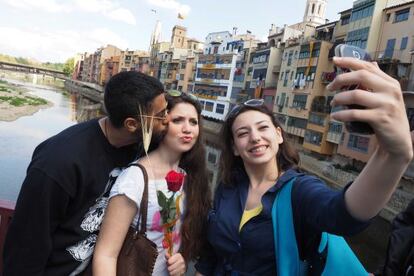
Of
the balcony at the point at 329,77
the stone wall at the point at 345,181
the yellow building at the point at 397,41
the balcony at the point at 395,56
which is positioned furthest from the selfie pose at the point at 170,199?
the balcony at the point at 395,56

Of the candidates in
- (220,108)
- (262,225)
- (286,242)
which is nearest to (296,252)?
(286,242)

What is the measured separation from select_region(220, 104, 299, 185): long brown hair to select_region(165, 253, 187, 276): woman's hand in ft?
1.54

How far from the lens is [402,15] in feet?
66.3

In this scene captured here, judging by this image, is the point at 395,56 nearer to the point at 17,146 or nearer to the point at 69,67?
the point at 17,146

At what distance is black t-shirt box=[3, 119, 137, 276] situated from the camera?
5.40ft

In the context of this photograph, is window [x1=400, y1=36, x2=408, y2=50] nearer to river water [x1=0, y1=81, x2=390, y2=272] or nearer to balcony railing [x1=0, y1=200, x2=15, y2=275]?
river water [x1=0, y1=81, x2=390, y2=272]

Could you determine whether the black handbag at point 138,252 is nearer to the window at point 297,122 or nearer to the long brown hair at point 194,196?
the long brown hair at point 194,196

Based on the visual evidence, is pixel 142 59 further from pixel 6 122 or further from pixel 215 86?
pixel 6 122

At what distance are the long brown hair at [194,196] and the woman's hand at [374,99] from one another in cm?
125

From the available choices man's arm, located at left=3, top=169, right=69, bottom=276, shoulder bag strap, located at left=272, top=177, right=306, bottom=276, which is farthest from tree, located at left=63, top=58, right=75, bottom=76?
shoulder bag strap, located at left=272, top=177, right=306, bottom=276

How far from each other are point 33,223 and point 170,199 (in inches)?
24.6

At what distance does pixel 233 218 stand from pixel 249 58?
3559 cm

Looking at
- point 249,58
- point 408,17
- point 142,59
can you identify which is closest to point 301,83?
point 408,17

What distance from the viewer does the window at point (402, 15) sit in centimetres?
1974
